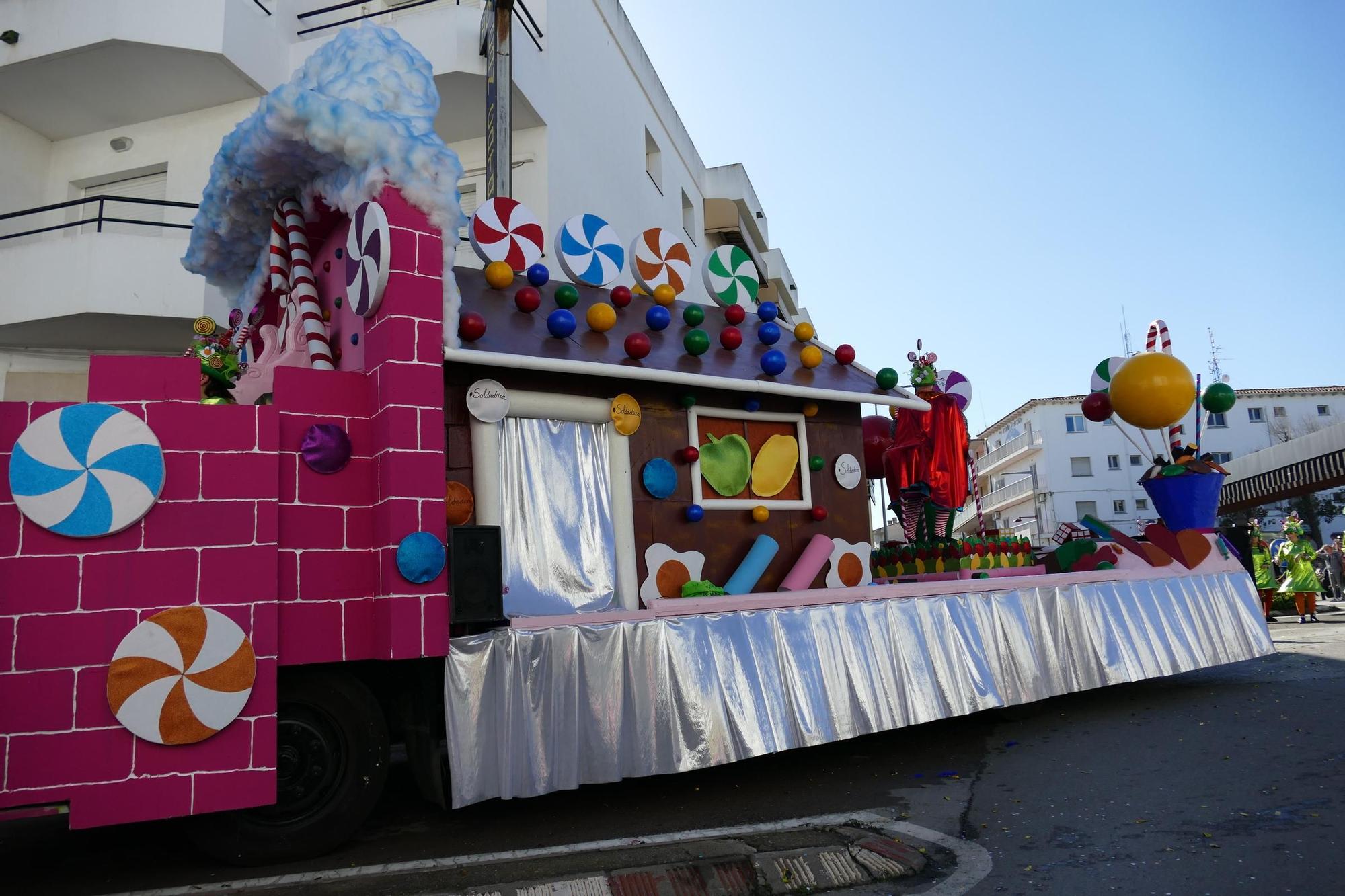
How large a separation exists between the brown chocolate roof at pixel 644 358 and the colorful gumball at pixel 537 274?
160mm

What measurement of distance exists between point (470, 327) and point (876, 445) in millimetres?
5505

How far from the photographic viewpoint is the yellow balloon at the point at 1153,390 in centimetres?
963

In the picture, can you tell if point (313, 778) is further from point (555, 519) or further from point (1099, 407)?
point (1099, 407)

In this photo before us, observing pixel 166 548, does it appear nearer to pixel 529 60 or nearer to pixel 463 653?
pixel 463 653

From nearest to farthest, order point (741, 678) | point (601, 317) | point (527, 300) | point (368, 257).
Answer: point (368, 257) → point (741, 678) → point (527, 300) → point (601, 317)

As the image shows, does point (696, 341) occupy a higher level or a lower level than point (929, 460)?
higher

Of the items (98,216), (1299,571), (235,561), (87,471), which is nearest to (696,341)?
(235,561)

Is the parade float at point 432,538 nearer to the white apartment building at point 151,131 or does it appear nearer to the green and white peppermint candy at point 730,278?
the green and white peppermint candy at point 730,278

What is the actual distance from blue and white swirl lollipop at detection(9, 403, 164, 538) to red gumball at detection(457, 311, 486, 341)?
77.8 inches

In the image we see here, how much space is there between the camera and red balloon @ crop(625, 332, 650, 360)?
6863mm

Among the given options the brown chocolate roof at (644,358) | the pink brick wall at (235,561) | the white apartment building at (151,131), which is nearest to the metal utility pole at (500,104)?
the white apartment building at (151,131)

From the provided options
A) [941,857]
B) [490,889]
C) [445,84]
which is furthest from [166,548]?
[445,84]

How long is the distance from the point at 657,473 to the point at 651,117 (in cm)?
1301

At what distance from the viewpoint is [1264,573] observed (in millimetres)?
17578
